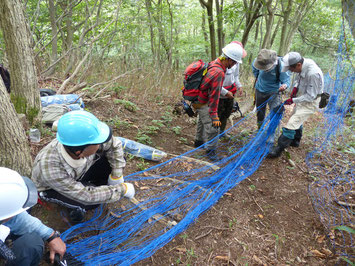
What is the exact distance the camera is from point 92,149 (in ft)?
5.04

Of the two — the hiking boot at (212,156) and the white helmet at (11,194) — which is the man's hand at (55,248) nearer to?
the white helmet at (11,194)

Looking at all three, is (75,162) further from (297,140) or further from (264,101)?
(297,140)

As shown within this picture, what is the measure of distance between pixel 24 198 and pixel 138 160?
1817 mm

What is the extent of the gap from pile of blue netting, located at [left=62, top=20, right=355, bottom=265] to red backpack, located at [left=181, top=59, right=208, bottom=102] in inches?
36.6

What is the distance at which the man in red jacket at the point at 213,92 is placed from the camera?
2787 millimetres

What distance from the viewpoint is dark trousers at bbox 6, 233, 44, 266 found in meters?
1.29

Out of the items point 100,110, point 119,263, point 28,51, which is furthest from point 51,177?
point 100,110

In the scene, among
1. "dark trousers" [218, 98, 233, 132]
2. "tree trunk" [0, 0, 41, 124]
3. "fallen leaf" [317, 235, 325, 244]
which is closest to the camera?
"fallen leaf" [317, 235, 325, 244]

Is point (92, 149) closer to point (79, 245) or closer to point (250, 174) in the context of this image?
point (79, 245)

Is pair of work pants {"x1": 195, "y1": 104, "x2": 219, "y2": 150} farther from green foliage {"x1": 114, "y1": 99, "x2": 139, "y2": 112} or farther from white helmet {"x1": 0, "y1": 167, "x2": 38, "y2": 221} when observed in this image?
white helmet {"x1": 0, "y1": 167, "x2": 38, "y2": 221}

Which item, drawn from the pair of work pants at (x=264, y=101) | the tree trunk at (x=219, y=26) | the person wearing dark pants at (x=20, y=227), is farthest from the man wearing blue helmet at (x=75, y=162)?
the tree trunk at (x=219, y=26)

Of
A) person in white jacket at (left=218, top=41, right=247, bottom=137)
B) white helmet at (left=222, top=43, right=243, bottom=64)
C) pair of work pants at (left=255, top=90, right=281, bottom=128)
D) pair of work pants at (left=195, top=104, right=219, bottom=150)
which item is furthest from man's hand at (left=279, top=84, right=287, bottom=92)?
pair of work pants at (left=195, top=104, right=219, bottom=150)

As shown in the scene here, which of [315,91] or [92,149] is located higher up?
[315,91]

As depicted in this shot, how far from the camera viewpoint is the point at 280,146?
340 cm
